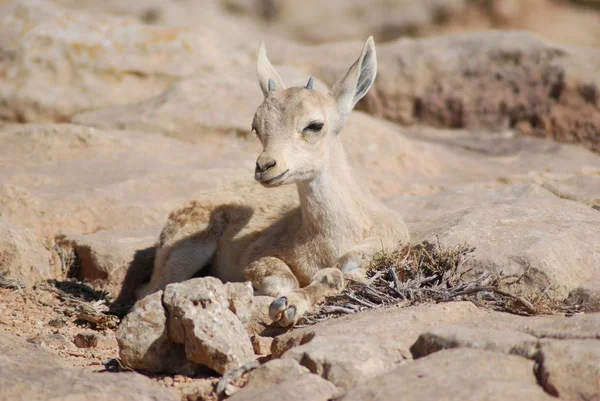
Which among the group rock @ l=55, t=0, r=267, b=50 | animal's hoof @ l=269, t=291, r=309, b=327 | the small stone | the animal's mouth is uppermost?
rock @ l=55, t=0, r=267, b=50

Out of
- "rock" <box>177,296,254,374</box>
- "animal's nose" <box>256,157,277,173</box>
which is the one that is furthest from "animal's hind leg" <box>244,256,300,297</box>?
"rock" <box>177,296,254,374</box>

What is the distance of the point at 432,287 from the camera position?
5.60 metres

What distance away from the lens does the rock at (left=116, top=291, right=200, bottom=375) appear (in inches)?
191

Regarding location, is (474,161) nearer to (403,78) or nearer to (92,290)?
(403,78)

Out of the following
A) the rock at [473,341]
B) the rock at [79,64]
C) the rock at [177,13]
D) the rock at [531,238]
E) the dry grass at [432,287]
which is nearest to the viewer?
the rock at [473,341]

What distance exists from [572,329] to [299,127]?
2515 mm

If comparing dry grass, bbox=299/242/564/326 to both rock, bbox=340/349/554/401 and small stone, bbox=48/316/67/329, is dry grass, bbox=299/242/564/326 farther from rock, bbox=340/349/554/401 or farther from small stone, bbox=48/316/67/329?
small stone, bbox=48/316/67/329

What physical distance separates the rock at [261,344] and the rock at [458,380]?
122 cm

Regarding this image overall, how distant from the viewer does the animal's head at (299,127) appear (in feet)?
19.5

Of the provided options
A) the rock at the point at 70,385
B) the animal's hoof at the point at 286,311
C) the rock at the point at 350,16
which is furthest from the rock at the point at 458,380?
the rock at the point at 350,16

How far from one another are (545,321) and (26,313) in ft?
12.7

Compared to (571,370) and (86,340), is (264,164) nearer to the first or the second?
(86,340)

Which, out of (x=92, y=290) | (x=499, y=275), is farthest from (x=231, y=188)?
(x=499, y=275)

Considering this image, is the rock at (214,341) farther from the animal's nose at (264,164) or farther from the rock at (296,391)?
the animal's nose at (264,164)
